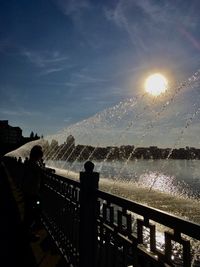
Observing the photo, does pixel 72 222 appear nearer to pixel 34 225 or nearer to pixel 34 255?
pixel 34 255

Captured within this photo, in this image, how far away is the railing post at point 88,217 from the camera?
4613 mm

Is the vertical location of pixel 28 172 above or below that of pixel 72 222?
above

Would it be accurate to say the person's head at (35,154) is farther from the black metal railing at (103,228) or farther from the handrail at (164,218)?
the handrail at (164,218)

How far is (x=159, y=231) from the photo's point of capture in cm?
1567

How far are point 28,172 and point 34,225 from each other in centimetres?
150

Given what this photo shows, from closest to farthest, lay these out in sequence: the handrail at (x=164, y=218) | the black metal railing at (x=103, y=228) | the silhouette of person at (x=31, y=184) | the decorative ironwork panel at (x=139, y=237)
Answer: the handrail at (x=164, y=218) < the decorative ironwork panel at (x=139, y=237) < the black metal railing at (x=103, y=228) < the silhouette of person at (x=31, y=184)

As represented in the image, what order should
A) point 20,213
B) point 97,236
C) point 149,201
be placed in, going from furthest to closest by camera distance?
point 149,201
point 20,213
point 97,236

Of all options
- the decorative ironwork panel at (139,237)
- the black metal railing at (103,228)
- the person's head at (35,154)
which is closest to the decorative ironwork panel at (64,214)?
the black metal railing at (103,228)

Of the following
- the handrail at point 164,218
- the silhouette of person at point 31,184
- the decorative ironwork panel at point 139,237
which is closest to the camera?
the handrail at point 164,218

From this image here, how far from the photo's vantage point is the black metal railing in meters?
2.62

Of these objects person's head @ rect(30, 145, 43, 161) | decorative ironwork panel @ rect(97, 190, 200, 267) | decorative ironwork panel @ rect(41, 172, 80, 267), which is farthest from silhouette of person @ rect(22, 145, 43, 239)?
decorative ironwork panel @ rect(97, 190, 200, 267)

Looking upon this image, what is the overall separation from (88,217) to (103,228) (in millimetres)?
469

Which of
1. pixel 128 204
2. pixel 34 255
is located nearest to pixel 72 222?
pixel 34 255

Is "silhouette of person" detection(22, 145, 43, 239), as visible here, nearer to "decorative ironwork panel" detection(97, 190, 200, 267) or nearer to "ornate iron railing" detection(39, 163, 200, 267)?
"ornate iron railing" detection(39, 163, 200, 267)
